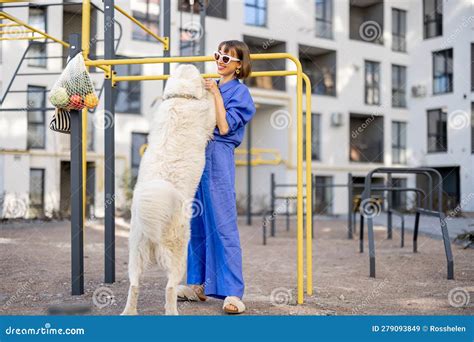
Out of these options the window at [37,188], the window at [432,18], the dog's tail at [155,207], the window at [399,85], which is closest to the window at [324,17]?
the window at [399,85]

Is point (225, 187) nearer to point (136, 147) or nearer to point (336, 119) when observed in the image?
point (136, 147)

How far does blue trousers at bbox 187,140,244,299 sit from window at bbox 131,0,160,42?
1313 centimetres

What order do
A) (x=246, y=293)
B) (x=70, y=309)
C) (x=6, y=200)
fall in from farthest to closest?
(x=6, y=200) → (x=246, y=293) → (x=70, y=309)

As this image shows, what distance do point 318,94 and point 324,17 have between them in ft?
8.79

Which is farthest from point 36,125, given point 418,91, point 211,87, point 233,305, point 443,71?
point 443,71

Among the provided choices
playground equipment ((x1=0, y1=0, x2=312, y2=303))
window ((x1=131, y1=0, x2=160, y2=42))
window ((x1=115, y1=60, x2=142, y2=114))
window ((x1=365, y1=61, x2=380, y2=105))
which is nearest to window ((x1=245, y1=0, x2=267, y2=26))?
window ((x1=131, y1=0, x2=160, y2=42))

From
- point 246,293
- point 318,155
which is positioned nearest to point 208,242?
point 246,293

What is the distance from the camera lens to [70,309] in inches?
86.3

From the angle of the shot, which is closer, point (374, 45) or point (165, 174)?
point (165, 174)

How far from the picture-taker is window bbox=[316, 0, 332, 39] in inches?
761

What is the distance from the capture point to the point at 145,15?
15.7 metres

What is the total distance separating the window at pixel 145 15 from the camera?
15.5 m

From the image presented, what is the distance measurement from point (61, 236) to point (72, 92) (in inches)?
217
